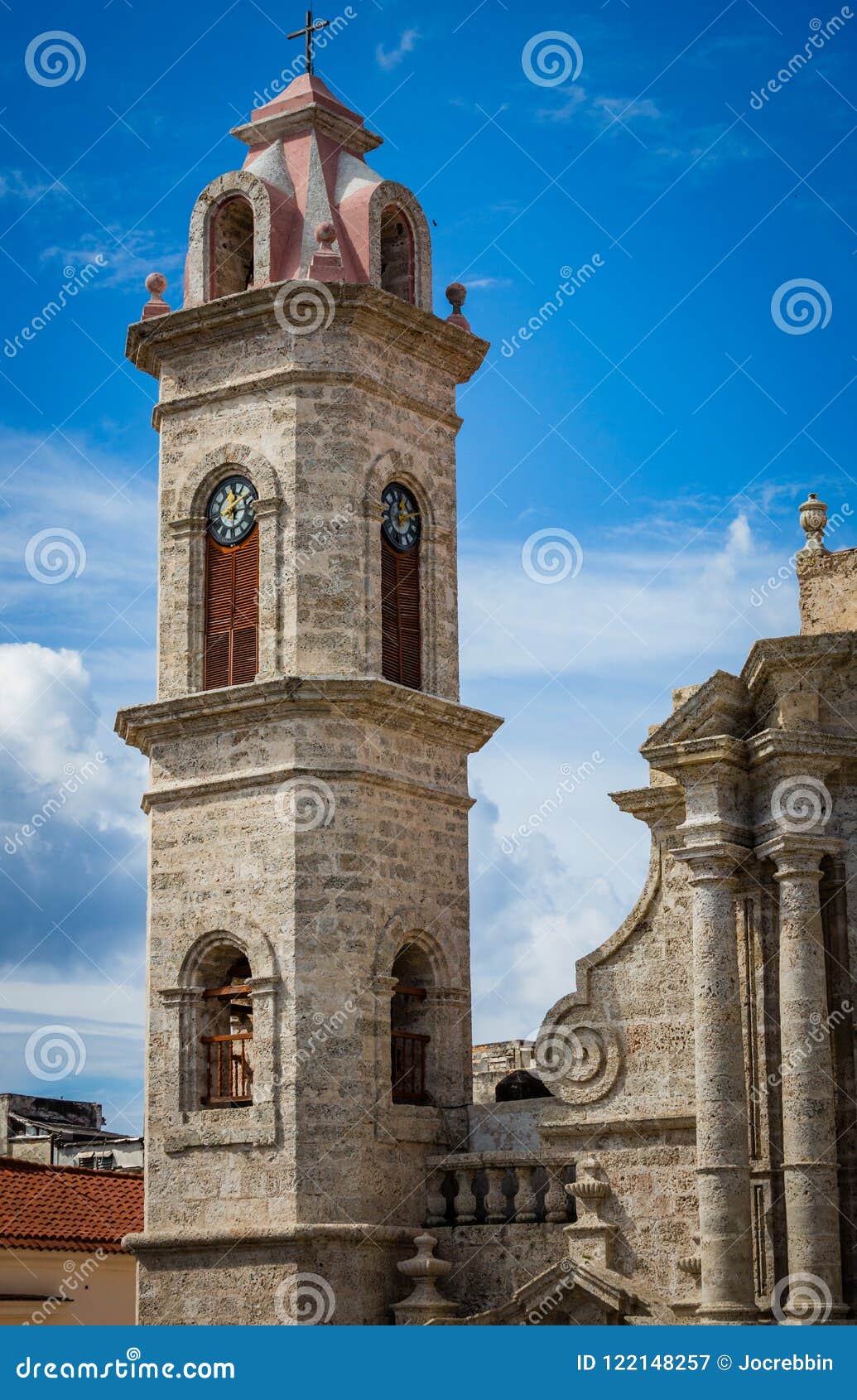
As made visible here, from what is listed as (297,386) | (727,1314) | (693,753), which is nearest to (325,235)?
(297,386)

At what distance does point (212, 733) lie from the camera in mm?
26094

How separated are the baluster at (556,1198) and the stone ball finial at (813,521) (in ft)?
23.9

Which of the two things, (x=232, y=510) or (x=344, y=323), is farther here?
(x=232, y=510)

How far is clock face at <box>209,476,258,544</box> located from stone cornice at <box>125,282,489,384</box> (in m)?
1.86

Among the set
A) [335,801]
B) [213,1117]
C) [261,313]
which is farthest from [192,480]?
[213,1117]

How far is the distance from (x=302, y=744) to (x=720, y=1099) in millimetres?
6690

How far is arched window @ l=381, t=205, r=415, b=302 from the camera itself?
28.3 metres

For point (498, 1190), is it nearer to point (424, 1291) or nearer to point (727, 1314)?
point (424, 1291)

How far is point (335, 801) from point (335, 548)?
3.07m

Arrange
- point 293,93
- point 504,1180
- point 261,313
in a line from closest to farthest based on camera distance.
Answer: point 504,1180 < point 261,313 < point 293,93

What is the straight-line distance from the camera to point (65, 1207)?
2989cm

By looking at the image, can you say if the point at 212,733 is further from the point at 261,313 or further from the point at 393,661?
the point at 261,313

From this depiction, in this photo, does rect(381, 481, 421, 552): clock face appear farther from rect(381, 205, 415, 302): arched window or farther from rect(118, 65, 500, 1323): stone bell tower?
rect(381, 205, 415, 302): arched window

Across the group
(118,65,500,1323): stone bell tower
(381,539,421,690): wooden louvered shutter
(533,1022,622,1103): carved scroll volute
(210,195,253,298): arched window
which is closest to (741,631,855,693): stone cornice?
(533,1022,622,1103): carved scroll volute
